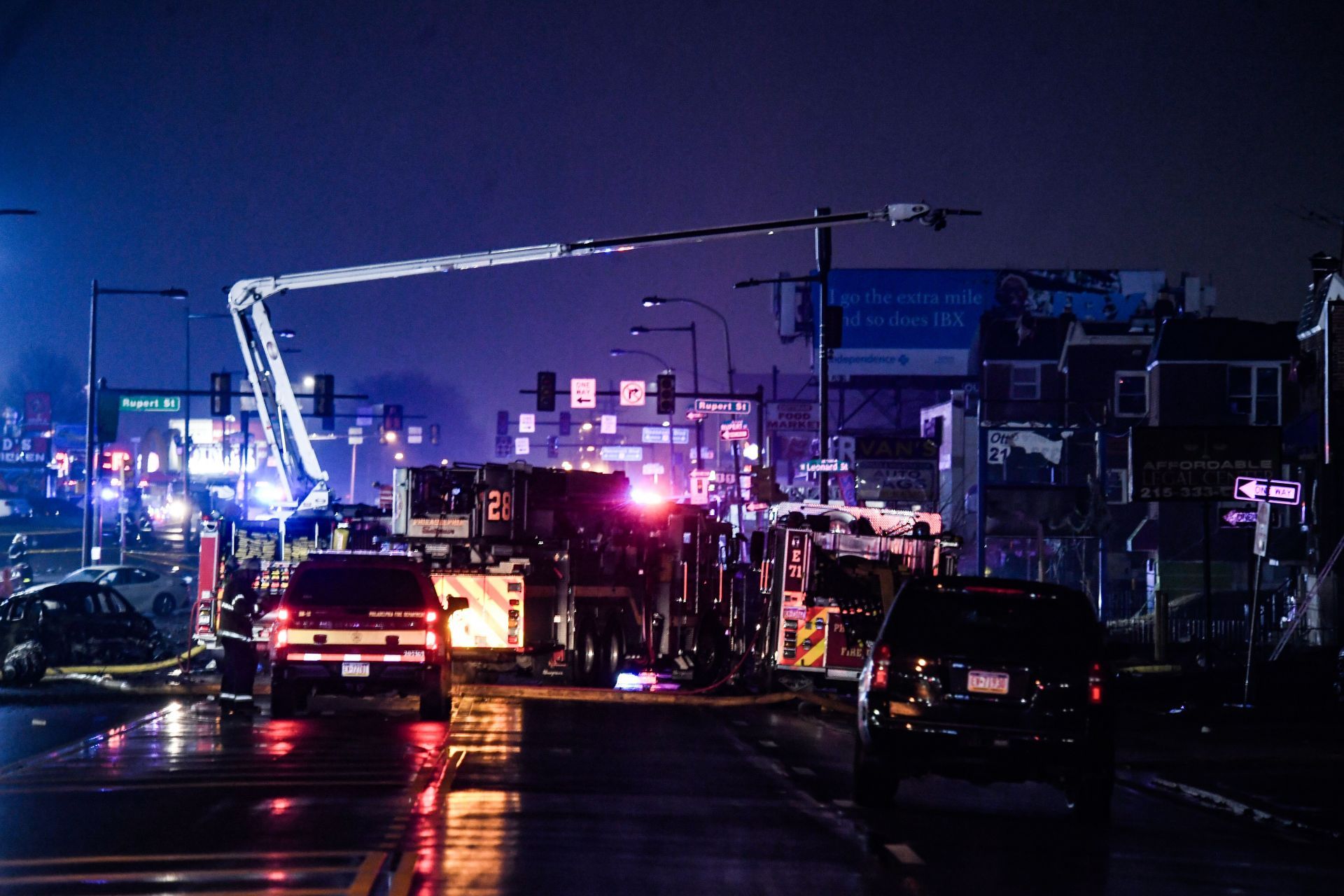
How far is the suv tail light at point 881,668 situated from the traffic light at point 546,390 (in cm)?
4229

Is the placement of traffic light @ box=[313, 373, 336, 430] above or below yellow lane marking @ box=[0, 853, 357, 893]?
above

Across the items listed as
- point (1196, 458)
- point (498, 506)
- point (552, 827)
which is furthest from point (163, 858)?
point (1196, 458)

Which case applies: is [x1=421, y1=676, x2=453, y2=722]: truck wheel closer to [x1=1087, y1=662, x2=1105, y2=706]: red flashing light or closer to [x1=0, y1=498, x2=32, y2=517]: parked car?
[x1=1087, y1=662, x2=1105, y2=706]: red flashing light

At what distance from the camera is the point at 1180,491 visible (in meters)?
31.6

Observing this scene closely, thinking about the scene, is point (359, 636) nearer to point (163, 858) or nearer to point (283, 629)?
point (283, 629)

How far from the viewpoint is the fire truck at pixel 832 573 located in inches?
983

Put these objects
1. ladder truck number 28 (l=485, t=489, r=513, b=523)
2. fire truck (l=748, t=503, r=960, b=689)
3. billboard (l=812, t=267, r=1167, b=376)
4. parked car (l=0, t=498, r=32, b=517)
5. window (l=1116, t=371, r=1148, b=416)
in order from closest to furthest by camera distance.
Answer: fire truck (l=748, t=503, r=960, b=689) → ladder truck number 28 (l=485, t=489, r=513, b=523) → window (l=1116, t=371, r=1148, b=416) → parked car (l=0, t=498, r=32, b=517) → billboard (l=812, t=267, r=1167, b=376)

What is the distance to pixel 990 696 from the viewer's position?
1352cm

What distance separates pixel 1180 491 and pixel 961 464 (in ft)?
167

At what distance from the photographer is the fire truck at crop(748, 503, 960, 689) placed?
2497 centimetres

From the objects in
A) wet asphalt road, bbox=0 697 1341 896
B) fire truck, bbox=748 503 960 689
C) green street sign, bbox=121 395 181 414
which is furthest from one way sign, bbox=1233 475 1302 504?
green street sign, bbox=121 395 181 414

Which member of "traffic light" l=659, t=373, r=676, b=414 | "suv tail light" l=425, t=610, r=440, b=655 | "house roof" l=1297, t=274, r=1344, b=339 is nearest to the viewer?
"suv tail light" l=425, t=610, r=440, b=655

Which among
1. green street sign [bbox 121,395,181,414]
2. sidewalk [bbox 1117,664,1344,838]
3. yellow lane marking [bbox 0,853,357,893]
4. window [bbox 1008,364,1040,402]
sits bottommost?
sidewalk [bbox 1117,664,1344,838]

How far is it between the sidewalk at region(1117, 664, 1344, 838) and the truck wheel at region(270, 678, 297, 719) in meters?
9.69
